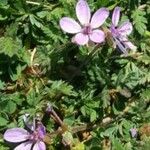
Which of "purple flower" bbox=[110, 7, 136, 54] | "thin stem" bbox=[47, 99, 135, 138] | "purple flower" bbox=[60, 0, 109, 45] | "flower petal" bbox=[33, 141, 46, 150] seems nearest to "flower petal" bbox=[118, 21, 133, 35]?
"purple flower" bbox=[110, 7, 136, 54]

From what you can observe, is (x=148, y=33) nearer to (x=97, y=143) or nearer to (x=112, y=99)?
(x=112, y=99)

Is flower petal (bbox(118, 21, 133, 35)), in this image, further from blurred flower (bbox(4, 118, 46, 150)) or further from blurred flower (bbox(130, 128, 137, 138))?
blurred flower (bbox(4, 118, 46, 150))

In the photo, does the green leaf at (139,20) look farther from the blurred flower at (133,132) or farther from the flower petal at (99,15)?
the blurred flower at (133,132)

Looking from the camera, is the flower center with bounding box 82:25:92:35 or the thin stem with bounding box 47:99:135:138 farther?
the thin stem with bounding box 47:99:135:138

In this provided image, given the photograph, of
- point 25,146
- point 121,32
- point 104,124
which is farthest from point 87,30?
point 25,146

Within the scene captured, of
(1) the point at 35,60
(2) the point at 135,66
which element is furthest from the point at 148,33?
(1) the point at 35,60

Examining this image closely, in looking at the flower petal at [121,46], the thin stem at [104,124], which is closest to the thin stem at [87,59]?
the flower petal at [121,46]
